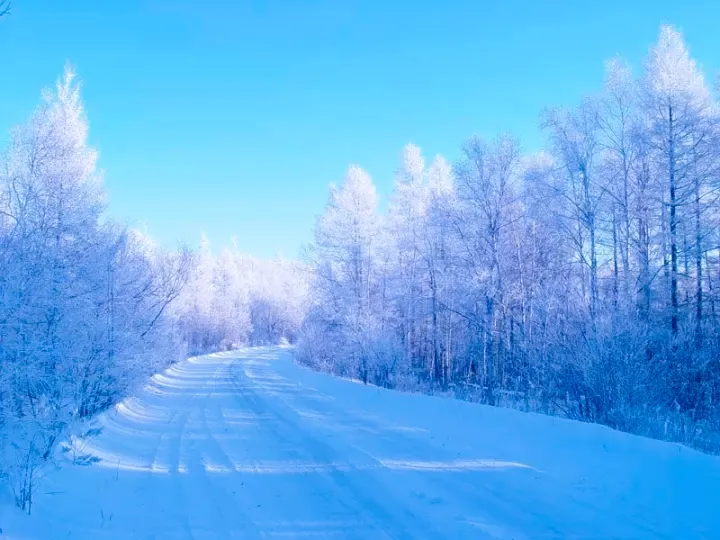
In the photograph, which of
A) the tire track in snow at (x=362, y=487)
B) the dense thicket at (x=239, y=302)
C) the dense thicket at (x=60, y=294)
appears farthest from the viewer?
the dense thicket at (x=239, y=302)

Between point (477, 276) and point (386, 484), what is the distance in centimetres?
1227

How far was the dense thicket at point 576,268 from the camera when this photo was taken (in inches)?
448

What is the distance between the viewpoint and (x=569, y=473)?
670 cm

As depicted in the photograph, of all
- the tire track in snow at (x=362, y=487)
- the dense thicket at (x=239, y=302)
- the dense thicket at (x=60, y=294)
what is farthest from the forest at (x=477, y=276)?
the dense thicket at (x=239, y=302)

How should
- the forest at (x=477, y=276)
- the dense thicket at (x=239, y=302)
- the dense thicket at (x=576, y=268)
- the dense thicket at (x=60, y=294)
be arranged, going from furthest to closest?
the dense thicket at (x=239, y=302), the dense thicket at (x=576, y=268), the forest at (x=477, y=276), the dense thicket at (x=60, y=294)

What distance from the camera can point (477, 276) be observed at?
1769 centimetres

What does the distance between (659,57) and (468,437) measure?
1587cm

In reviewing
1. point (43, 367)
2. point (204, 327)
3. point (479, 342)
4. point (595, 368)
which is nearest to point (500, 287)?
point (479, 342)

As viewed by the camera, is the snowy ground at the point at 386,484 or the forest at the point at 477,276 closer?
the snowy ground at the point at 386,484

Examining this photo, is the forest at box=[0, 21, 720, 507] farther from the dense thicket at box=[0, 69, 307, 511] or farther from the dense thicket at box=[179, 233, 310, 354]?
the dense thicket at box=[179, 233, 310, 354]

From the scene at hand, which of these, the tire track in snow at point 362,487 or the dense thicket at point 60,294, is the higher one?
the dense thicket at point 60,294

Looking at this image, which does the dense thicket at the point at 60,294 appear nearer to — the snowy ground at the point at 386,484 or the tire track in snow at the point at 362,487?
the snowy ground at the point at 386,484

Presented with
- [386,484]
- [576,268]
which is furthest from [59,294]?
[576,268]

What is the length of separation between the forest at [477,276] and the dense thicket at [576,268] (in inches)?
2.9
